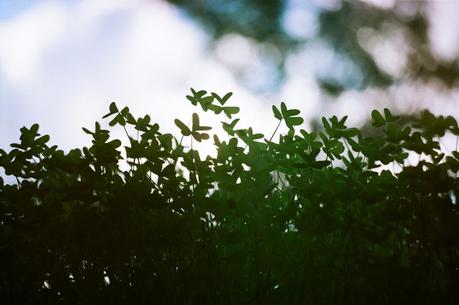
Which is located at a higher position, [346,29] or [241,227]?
[346,29]

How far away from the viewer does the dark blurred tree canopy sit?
975 centimetres

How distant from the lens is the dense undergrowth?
4.65 ft

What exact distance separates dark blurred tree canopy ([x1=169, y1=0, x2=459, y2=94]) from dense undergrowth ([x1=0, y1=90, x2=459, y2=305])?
325 inches

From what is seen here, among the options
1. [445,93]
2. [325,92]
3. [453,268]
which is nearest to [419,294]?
[453,268]

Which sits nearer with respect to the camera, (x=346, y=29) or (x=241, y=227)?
(x=241, y=227)

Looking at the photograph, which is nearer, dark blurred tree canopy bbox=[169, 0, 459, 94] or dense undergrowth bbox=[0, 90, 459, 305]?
dense undergrowth bbox=[0, 90, 459, 305]

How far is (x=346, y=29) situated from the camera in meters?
10.5

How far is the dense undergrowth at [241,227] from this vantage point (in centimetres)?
142

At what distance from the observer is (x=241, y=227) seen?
1.65 metres

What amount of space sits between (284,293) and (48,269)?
739mm

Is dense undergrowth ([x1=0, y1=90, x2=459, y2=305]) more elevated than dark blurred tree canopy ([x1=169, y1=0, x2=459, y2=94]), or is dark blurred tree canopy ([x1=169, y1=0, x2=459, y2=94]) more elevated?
dark blurred tree canopy ([x1=169, y1=0, x2=459, y2=94])

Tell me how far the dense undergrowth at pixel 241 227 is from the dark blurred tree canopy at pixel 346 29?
8.26 metres

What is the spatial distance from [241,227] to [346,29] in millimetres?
9607

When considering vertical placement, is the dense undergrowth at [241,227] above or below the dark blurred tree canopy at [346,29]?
below
